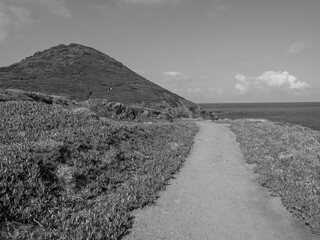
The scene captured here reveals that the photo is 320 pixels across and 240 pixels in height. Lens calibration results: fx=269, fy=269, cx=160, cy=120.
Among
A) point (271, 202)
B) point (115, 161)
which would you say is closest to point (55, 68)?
point (115, 161)

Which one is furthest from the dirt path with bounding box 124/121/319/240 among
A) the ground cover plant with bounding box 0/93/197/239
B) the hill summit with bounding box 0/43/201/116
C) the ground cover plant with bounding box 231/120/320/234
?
the hill summit with bounding box 0/43/201/116

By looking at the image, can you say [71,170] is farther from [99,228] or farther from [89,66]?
[89,66]

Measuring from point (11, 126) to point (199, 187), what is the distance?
9876mm

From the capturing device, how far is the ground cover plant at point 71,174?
717cm

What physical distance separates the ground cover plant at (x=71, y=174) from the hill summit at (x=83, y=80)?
50322mm

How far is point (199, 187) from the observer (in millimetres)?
11031

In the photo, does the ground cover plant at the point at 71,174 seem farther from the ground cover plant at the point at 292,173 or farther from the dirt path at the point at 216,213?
the ground cover plant at the point at 292,173

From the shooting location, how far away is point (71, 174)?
1012 cm

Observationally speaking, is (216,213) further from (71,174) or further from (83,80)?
(83,80)

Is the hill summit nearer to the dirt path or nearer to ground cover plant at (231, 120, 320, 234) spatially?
ground cover plant at (231, 120, 320, 234)

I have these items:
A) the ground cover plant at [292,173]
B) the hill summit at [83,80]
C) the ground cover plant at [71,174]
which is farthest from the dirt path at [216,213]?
the hill summit at [83,80]

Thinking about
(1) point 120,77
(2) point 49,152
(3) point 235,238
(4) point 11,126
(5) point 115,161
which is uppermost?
(1) point 120,77

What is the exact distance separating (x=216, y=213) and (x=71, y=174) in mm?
5443

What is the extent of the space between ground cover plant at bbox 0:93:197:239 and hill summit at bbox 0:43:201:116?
5032 cm
